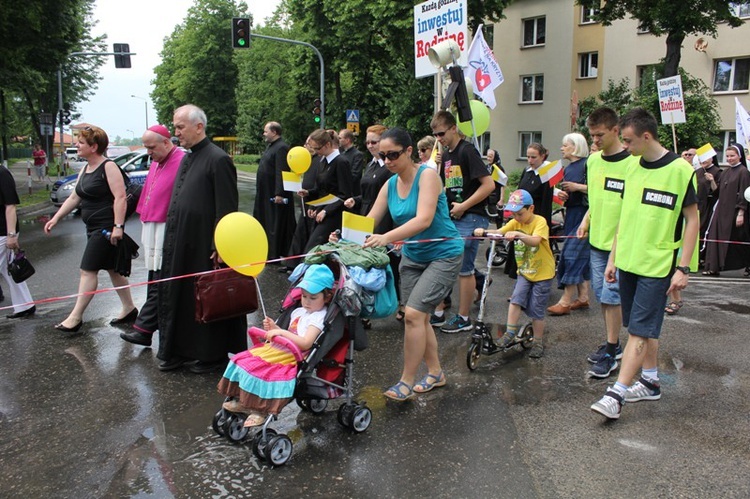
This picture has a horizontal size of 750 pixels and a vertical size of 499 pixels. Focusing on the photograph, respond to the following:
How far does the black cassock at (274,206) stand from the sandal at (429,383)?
4.74 metres

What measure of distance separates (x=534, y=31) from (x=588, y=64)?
3.61 metres

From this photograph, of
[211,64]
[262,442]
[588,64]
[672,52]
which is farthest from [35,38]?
[211,64]

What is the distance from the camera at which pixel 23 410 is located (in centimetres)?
449

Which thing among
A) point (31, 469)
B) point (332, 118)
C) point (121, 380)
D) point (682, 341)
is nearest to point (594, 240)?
point (682, 341)

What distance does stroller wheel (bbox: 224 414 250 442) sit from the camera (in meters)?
3.89

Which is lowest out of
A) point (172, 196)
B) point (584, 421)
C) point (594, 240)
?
point (584, 421)

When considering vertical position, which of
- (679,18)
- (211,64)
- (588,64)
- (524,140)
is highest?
(211,64)

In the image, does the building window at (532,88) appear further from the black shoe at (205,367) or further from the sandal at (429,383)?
the black shoe at (205,367)

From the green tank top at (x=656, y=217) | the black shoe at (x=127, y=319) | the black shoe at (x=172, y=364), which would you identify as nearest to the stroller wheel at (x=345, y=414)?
the black shoe at (x=172, y=364)

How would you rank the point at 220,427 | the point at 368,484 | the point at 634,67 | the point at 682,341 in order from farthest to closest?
the point at 634,67, the point at 682,341, the point at 220,427, the point at 368,484

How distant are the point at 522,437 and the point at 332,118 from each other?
108ft

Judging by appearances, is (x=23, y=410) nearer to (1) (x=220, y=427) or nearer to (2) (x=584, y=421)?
(1) (x=220, y=427)

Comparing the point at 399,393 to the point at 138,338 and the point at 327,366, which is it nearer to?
the point at 327,366

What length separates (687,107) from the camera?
24359mm
